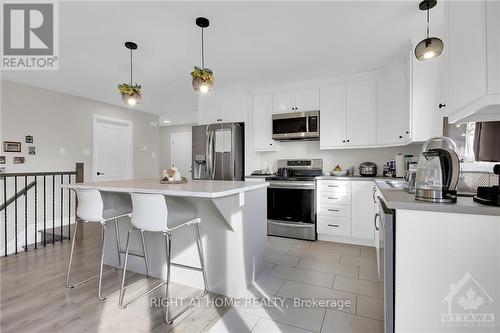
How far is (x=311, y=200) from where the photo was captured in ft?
11.1

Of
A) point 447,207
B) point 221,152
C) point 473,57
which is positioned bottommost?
point 447,207

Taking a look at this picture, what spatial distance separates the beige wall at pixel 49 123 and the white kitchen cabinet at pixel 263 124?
3.22m

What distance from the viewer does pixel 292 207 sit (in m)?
3.48

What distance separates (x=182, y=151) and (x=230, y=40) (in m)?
5.13

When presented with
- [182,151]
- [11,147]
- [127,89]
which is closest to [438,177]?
[127,89]

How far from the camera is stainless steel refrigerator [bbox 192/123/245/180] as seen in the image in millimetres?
3994

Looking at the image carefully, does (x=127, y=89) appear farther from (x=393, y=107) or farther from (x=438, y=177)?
(x=393, y=107)

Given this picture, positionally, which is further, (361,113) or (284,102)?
(284,102)

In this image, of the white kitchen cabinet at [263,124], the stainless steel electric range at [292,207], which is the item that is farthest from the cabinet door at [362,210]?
the white kitchen cabinet at [263,124]

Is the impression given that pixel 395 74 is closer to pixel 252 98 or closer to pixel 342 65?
pixel 342 65

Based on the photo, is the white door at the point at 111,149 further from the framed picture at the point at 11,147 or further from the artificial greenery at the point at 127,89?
the artificial greenery at the point at 127,89

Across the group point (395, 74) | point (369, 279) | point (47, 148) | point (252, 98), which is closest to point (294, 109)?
point (252, 98)

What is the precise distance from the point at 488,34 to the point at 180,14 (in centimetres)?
210

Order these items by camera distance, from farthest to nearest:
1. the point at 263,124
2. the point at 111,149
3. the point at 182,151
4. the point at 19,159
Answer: the point at 182,151 → the point at 111,149 → the point at 263,124 → the point at 19,159
